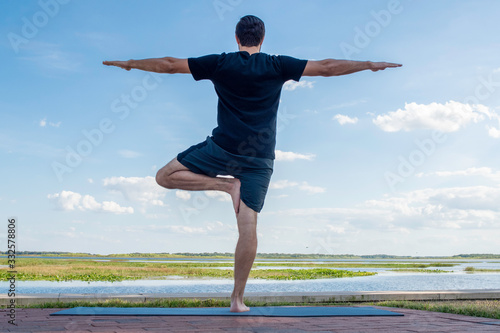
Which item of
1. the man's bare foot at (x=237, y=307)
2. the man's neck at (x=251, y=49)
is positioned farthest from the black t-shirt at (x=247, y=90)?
the man's bare foot at (x=237, y=307)

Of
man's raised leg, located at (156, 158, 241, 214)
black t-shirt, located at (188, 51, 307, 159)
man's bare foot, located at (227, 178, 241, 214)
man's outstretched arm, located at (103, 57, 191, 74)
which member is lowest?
man's bare foot, located at (227, 178, 241, 214)

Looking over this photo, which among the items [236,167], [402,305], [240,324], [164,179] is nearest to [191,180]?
[164,179]

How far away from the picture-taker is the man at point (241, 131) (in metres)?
3.73

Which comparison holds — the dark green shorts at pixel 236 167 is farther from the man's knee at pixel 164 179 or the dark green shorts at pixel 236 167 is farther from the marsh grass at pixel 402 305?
the marsh grass at pixel 402 305

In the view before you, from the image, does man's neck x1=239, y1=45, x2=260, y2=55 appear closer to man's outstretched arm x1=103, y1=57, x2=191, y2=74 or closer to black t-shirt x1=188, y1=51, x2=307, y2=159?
black t-shirt x1=188, y1=51, x2=307, y2=159

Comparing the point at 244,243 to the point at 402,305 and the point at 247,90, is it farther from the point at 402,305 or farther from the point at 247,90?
the point at 402,305

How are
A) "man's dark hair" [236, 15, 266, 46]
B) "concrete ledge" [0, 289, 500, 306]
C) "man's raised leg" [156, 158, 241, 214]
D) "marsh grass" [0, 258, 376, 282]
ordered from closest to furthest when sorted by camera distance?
"man's raised leg" [156, 158, 241, 214] → "man's dark hair" [236, 15, 266, 46] → "concrete ledge" [0, 289, 500, 306] → "marsh grass" [0, 258, 376, 282]

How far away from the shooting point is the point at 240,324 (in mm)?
3004

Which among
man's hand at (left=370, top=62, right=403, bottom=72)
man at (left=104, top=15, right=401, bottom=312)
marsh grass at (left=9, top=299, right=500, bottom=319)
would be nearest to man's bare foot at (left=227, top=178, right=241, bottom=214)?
man at (left=104, top=15, right=401, bottom=312)

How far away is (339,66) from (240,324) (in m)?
2.02

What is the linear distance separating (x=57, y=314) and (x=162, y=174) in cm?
131

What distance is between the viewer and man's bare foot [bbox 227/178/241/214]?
147 inches

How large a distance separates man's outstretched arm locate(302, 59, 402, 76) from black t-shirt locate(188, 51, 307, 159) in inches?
3.1

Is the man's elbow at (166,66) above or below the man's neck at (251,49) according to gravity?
below
